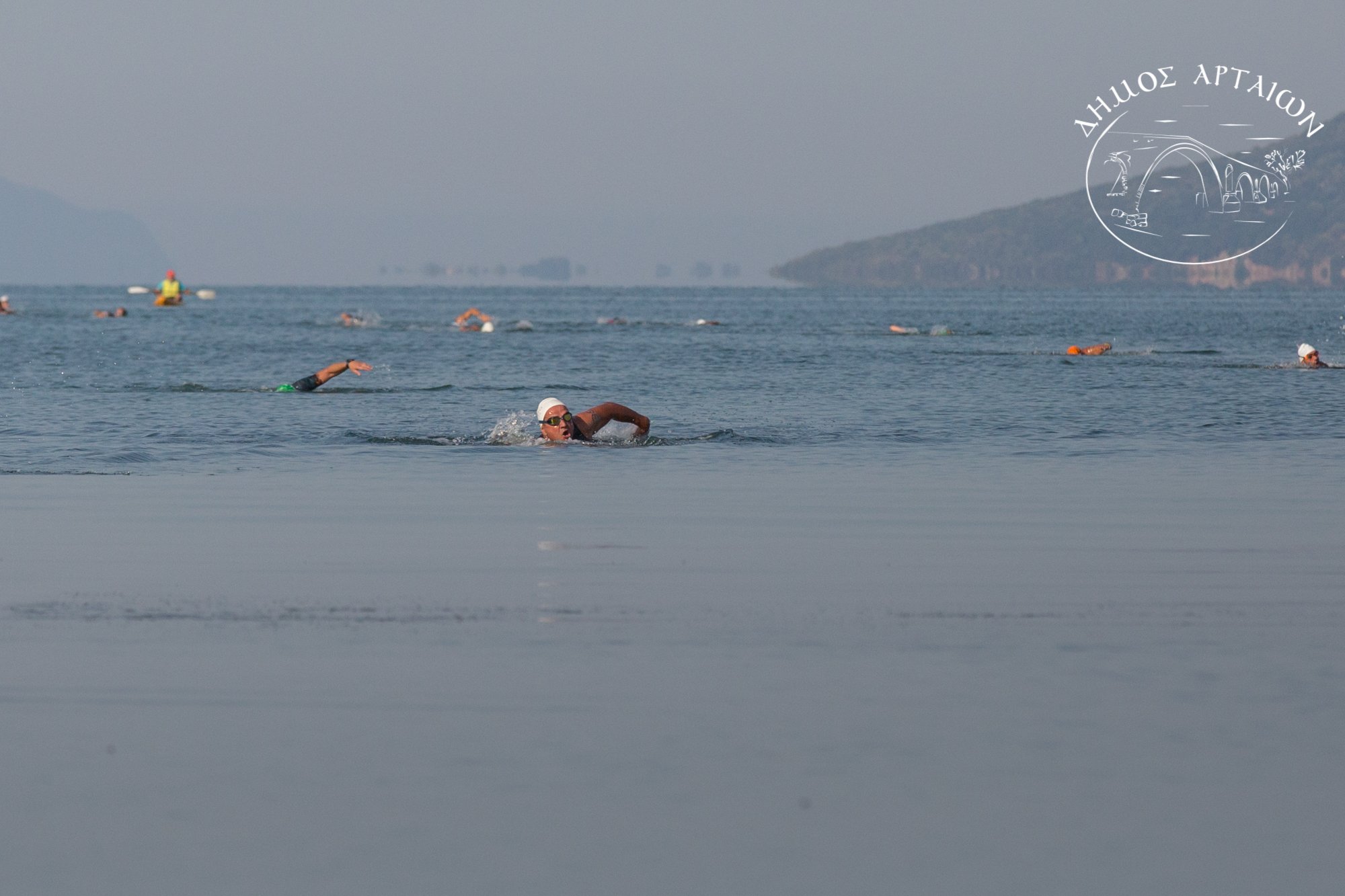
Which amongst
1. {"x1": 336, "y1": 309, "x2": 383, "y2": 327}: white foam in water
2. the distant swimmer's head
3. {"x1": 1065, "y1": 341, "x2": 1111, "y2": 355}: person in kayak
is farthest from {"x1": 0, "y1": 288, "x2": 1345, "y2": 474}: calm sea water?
{"x1": 336, "y1": 309, "x2": 383, "y2": 327}: white foam in water

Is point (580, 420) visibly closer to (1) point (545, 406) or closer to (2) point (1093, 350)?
(1) point (545, 406)

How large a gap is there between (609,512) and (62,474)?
25.4 feet

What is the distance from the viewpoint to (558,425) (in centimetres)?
2448

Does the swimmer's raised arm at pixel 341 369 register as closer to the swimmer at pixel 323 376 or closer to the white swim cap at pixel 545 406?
the swimmer at pixel 323 376

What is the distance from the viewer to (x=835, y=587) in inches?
470

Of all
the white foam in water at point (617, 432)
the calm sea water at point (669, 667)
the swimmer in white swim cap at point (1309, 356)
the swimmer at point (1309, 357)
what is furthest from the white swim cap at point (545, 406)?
the swimmer at point (1309, 357)

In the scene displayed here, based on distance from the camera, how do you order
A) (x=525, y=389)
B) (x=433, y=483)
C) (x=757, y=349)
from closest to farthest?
(x=433, y=483) → (x=525, y=389) → (x=757, y=349)

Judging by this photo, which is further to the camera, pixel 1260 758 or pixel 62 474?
pixel 62 474

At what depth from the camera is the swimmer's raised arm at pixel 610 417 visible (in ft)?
79.9

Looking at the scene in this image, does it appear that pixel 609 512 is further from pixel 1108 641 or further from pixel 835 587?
pixel 1108 641

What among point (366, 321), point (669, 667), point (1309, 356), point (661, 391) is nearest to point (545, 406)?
point (661, 391)

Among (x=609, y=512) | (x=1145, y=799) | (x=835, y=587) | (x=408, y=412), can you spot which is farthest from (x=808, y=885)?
(x=408, y=412)

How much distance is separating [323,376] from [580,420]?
26.0 ft

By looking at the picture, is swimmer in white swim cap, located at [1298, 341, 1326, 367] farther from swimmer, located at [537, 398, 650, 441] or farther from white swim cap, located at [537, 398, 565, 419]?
white swim cap, located at [537, 398, 565, 419]
